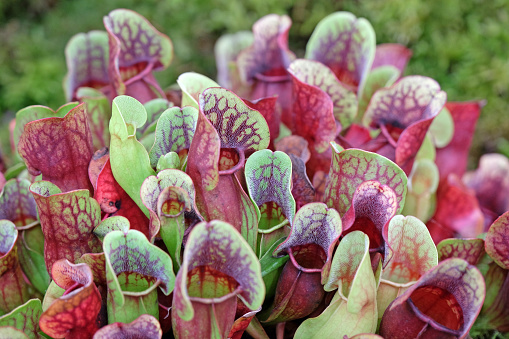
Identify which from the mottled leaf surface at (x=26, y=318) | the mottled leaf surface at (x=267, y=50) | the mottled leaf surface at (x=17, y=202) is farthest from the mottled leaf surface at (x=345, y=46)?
the mottled leaf surface at (x=26, y=318)

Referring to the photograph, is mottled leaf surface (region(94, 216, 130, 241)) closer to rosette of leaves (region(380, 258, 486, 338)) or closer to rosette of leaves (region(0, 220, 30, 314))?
rosette of leaves (region(0, 220, 30, 314))

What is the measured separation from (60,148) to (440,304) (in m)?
0.85

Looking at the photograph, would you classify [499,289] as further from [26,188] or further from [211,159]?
[26,188]

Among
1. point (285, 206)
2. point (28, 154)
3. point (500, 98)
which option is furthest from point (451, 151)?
point (28, 154)

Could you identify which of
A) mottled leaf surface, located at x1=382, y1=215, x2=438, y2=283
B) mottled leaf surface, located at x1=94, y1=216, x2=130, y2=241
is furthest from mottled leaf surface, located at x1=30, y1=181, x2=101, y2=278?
mottled leaf surface, located at x1=382, y1=215, x2=438, y2=283

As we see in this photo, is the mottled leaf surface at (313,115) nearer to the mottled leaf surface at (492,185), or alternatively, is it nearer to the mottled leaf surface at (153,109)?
the mottled leaf surface at (153,109)

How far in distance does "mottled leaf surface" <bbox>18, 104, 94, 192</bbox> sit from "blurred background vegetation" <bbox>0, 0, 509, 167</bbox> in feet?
4.16

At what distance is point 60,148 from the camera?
1.00 m

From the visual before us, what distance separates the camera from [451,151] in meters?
1.62

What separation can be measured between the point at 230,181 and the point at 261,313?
0.32m

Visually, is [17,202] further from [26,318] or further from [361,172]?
[361,172]

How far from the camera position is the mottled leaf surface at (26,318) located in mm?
928

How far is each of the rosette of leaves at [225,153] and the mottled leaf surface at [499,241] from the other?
0.52 meters

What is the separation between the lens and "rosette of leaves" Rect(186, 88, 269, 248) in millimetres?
898
